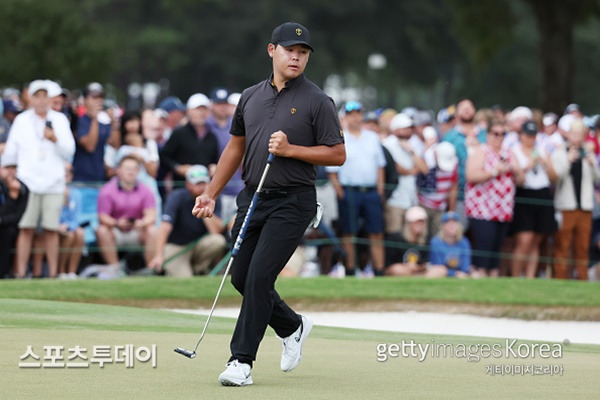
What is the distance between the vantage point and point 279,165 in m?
8.84

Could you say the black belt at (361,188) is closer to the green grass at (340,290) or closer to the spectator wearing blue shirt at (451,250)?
the spectator wearing blue shirt at (451,250)

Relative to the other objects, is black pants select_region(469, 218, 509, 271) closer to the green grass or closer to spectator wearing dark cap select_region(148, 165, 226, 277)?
the green grass

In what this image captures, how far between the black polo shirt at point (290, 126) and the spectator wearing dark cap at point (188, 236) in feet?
25.2

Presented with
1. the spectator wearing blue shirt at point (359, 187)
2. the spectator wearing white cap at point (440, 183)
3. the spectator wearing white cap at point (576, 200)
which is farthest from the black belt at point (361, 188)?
the spectator wearing white cap at point (576, 200)

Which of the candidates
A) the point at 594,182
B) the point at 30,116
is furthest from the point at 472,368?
the point at 594,182

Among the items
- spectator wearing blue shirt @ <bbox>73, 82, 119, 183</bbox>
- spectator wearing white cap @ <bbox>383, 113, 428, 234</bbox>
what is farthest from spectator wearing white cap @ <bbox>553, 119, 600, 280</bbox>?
spectator wearing blue shirt @ <bbox>73, 82, 119, 183</bbox>

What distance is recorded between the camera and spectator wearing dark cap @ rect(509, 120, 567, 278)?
18.6 metres

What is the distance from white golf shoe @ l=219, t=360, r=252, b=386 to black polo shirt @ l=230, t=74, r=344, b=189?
1.15 m

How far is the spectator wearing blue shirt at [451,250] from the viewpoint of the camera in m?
17.7

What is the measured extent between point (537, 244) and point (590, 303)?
4.10 metres

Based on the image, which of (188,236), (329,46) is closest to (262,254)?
(188,236)

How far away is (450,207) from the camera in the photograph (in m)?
18.4

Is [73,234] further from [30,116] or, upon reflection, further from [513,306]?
[513,306]

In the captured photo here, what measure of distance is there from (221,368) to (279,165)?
1.35m
